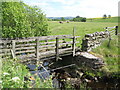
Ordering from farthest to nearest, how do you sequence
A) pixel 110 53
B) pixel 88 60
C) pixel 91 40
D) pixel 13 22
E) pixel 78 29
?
pixel 78 29 < pixel 13 22 < pixel 91 40 < pixel 110 53 < pixel 88 60

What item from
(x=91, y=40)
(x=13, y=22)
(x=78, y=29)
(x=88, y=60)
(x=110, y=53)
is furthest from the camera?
(x=78, y=29)

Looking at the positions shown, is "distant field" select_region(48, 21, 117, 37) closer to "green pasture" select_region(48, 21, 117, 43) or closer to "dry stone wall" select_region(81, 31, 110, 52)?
"green pasture" select_region(48, 21, 117, 43)

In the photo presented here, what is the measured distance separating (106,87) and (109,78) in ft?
2.59

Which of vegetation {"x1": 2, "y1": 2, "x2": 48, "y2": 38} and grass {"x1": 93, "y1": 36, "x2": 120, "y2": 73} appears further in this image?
vegetation {"x1": 2, "y1": 2, "x2": 48, "y2": 38}

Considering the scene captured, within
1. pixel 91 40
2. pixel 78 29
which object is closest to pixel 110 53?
pixel 91 40

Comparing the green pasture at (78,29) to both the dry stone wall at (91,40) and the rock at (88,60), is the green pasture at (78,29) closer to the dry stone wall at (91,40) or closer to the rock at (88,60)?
the dry stone wall at (91,40)

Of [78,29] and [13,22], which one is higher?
[13,22]

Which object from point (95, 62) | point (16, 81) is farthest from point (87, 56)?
point (16, 81)

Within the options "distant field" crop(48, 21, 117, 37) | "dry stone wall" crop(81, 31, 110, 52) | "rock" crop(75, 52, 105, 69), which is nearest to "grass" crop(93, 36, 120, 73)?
"dry stone wall" crop(81, 31, 110, 52)

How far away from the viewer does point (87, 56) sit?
9375 mm

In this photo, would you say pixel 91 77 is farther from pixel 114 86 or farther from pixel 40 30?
pixel 40 30

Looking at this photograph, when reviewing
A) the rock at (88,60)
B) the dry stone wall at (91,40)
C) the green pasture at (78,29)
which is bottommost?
the rock at (88,60)

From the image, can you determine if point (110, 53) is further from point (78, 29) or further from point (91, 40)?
point (78, 29)

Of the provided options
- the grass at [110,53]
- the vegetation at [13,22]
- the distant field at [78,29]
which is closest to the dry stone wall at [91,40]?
the grass at [110,53]
